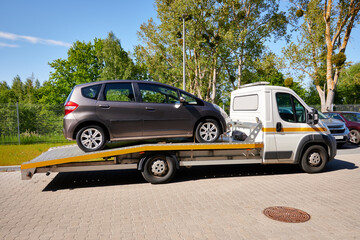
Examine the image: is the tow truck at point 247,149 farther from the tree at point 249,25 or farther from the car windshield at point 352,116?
the tree at point 249,25

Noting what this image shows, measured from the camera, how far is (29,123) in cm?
1348

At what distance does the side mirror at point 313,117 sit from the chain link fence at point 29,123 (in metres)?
11.1

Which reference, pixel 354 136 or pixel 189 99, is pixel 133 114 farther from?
pixel 354 136

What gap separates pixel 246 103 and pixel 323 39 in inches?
746

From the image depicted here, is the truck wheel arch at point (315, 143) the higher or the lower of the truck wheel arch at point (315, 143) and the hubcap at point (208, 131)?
the lower

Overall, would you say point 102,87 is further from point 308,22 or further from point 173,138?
point 308,22

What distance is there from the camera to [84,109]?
5.41 meters

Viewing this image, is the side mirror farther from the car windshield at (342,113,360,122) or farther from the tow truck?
the car windshield at (342,113,360,122)

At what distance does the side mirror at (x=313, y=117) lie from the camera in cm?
641

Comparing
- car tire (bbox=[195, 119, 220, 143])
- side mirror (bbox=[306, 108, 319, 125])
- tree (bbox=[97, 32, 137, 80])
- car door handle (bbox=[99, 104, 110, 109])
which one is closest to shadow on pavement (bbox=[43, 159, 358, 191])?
car tire (bbox=[195, 119, 220, 143])

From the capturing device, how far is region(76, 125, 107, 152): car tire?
5457 mm

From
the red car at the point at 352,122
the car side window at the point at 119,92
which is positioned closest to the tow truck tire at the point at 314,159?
the car side window at the point at 119,92

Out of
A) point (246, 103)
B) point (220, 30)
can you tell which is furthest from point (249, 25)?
point (246, 103)

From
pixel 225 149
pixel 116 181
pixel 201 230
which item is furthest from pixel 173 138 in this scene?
pixel 201 230
